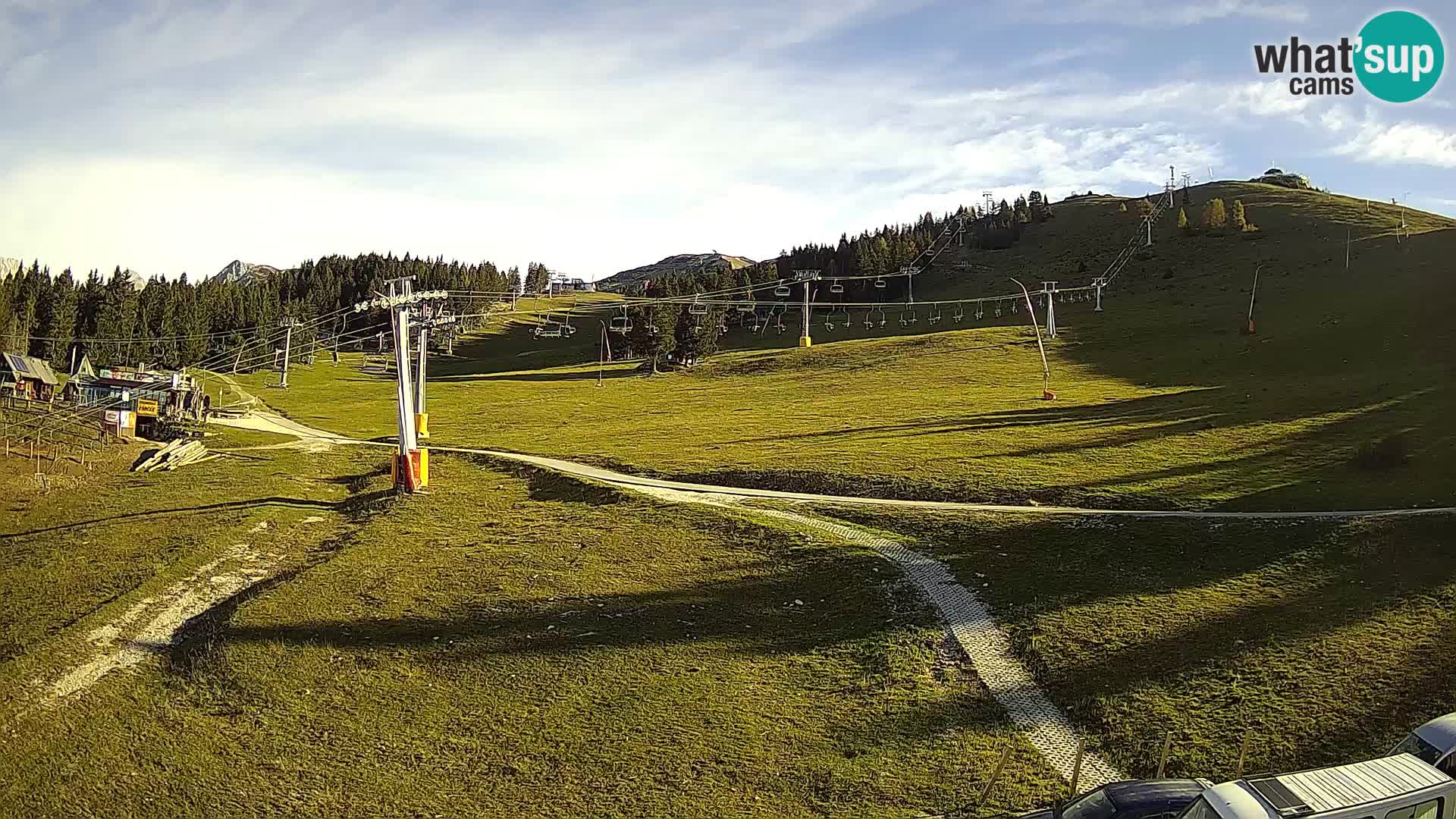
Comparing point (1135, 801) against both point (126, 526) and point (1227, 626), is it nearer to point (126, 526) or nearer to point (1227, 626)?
point (1227, 626)

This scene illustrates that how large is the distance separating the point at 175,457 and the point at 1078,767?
2398 inches

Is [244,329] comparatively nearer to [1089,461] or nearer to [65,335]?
[65,335]

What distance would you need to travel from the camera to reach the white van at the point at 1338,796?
1462cm

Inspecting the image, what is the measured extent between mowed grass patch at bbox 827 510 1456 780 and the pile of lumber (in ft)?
162

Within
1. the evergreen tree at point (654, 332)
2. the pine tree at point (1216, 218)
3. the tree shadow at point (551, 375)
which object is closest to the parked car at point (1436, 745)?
the evergreen tree at point (654, 332)

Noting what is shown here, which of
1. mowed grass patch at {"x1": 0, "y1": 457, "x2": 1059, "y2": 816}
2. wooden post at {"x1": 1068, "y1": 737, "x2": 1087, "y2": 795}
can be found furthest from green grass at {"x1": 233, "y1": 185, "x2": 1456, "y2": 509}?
wooden post at {"x1": 1068, "y1": 737, "x2": 1087, "y2": 795}

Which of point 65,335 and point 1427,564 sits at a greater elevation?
point 65,335

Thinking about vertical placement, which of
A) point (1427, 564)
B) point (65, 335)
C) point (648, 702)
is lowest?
point (648, 702)

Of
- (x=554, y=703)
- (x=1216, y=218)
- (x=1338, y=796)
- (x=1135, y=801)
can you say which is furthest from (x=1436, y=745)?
(x=1216, y=218)

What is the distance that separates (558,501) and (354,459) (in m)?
22.7

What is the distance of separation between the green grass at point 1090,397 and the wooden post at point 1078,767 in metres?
20.3

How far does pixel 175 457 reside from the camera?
60.6 m

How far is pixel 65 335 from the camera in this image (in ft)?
375

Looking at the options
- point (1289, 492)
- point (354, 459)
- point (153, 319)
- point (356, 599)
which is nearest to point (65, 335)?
point (153, 319)
